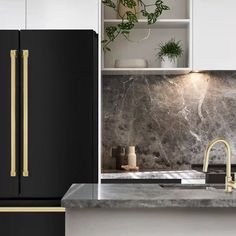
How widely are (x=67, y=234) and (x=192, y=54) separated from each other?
223cm

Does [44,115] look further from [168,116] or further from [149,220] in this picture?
[149,220]

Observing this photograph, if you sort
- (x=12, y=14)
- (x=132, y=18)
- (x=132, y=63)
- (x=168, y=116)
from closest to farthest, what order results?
(x=12, y=14) < (x=132, y=18) < (x=132, y=63) < (x=168, y=116)

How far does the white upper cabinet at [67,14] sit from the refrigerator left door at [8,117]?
37 cm

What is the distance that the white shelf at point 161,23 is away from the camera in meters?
3.89

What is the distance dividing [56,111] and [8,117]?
12.2 inches

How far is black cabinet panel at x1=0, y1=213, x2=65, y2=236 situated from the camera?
3180mm

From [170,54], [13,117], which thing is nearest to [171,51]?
[170,54]

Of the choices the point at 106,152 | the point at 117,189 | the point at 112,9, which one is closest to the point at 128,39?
the point at 112,9

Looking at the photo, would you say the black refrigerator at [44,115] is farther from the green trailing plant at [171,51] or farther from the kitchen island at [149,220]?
the kitchen island at [149,220]

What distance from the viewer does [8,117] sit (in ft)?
10.7

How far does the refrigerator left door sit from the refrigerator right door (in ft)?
0.16

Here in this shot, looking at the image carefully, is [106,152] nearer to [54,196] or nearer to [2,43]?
[54,196]

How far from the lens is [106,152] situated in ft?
13.6

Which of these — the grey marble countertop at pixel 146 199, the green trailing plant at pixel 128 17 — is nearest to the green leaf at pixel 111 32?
the green trailing plant at pixel 128 17
